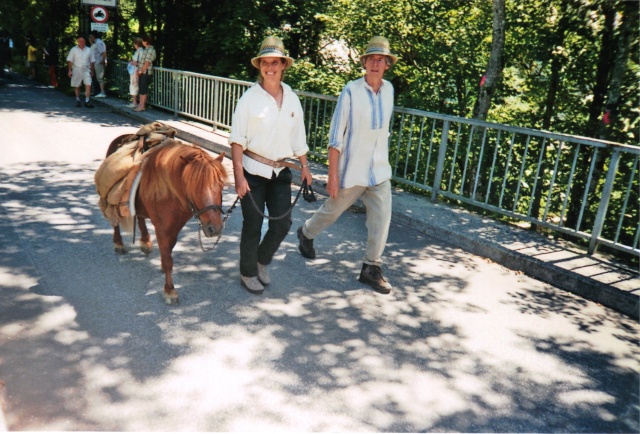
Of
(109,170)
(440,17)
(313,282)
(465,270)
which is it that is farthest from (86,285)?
(440,17)

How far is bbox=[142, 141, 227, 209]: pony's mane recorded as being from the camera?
3898 millimetres

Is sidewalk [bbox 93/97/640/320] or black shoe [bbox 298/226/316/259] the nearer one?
sidewalk [bbox 93/97/640/320]

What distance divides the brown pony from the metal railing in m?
4.17

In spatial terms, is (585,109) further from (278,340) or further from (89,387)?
(89,387)

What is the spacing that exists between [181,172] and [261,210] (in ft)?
2.77

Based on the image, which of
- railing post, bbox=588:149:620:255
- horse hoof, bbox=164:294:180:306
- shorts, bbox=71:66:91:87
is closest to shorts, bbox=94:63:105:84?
shorts, bbox=71:66:91:87

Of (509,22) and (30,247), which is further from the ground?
(509,22)

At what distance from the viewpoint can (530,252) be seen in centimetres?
613

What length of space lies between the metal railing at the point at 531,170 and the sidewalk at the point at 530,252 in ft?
0.62

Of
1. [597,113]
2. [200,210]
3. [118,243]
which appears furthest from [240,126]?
[597,113]

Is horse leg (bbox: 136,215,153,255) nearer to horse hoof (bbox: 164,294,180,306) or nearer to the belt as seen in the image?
horse hoof (bbox: 164,294,180,306)

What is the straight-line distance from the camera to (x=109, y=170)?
16.1ft

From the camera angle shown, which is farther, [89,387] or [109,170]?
[109,170]

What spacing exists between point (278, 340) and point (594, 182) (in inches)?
196
